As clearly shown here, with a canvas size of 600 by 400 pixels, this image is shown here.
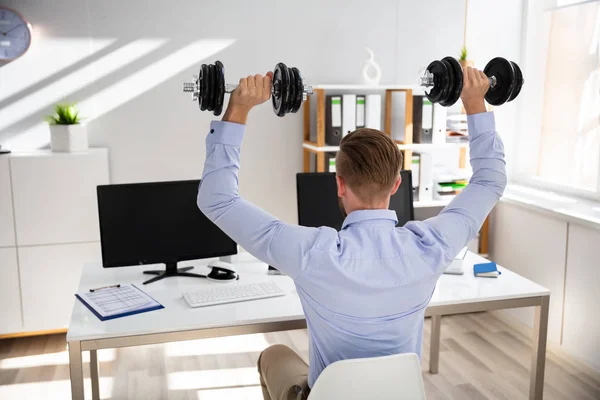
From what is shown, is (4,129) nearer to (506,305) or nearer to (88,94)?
(88,94)

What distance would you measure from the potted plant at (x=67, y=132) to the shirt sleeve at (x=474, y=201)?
9.07 feet

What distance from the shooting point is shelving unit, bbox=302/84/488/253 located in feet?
13.3

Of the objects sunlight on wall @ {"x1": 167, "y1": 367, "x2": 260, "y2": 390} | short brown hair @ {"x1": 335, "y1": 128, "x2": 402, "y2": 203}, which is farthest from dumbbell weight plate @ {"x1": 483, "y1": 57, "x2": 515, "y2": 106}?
sunlight on wall @ {"x1": 167, "y1": 367, "x2": 260, "y2": 390}

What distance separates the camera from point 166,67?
13.5ft

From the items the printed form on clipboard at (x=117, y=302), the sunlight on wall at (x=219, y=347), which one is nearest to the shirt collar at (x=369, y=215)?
the printed form on clipboard at (x=117, y=302)

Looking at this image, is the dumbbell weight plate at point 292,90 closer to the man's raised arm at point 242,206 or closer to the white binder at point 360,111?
the man's raised arm at point 242,206

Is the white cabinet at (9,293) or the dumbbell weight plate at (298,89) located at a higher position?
the dumbbell weight plate at (298,89)

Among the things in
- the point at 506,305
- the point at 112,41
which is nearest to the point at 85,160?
the point at 112,41

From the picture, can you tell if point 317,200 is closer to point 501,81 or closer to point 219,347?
point 501,81

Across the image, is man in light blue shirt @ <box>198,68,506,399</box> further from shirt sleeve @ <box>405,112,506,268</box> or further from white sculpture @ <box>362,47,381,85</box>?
white sculpture @ <box>362,47,381,85</box>

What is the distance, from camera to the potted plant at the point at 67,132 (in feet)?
12.5

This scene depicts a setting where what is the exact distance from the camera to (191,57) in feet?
13.6

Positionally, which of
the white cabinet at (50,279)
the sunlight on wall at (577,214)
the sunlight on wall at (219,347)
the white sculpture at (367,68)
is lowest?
the sunlight on wall at (219,347)

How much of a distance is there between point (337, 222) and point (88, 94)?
6.89ft
